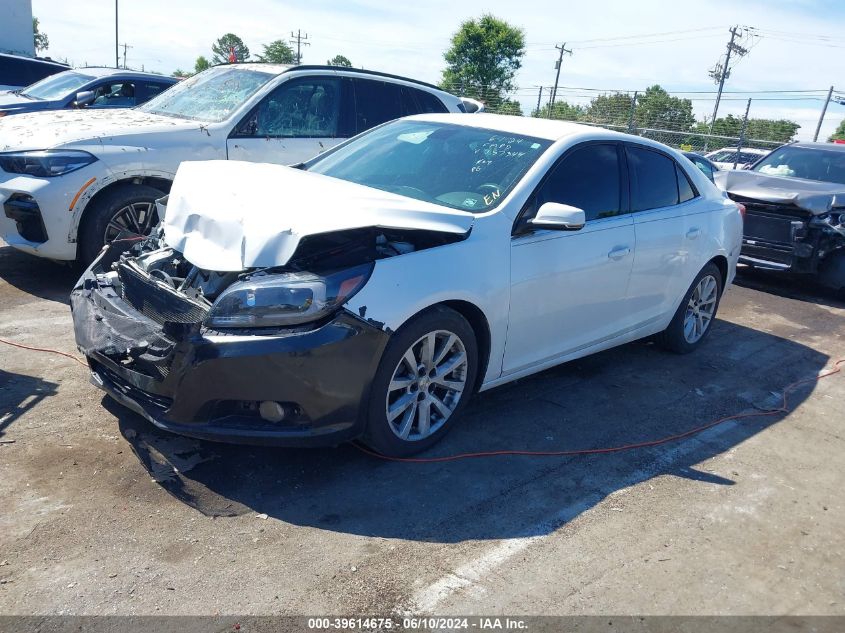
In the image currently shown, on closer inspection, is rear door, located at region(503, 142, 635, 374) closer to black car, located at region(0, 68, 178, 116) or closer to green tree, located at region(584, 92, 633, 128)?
black car, located at region(0, 68, 178, 116)

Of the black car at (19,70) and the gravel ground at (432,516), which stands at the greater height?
the black car at (19,70)

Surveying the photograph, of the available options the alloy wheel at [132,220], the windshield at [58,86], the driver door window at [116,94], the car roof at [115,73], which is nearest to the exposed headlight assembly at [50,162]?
the alloy wheel at [132,220]

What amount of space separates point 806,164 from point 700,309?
5.27 m

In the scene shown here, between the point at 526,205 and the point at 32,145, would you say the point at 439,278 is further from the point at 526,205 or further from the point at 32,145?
the point at 32,145

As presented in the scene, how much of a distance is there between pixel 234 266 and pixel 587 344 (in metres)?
2.44

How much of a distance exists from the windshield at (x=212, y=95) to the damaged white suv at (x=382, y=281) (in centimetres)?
214

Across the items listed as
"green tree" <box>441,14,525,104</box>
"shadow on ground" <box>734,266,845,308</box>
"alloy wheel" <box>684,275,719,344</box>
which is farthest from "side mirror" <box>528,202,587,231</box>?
"green tree" <box>441,14,525,104</box>

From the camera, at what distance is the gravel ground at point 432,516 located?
9.25ft

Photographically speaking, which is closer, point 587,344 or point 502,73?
point 587,344

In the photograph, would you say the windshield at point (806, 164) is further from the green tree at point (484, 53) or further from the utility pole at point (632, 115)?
the green tree at point (484, 53)

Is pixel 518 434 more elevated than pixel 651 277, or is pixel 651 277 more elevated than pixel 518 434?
pixel 651 277

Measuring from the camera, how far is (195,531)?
309 cm

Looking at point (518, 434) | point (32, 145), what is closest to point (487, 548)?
point (518, 434)

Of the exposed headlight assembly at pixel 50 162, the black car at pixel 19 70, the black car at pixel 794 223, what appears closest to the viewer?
the exposed headlight assembly at pixel 50 162
